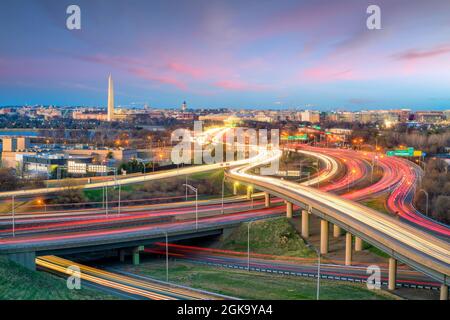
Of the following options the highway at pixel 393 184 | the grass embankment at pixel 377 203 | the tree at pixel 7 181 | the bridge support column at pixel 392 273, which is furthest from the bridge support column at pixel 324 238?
the tree at pixel 7 181

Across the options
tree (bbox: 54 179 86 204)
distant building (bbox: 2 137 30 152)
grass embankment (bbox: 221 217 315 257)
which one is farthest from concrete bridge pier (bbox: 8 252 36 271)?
distant building (bbox: 2 137 30 152)

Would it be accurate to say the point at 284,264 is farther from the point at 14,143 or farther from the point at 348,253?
the point at 14,143

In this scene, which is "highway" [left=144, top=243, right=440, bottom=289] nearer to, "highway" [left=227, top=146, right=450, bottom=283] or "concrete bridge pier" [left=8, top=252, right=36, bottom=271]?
"highway" [left=227, top=146, right=450, bottom=283]
